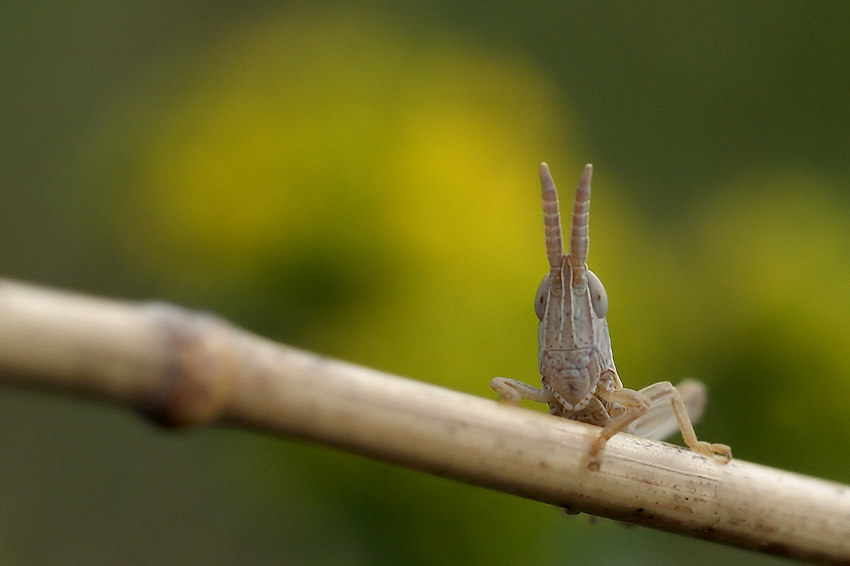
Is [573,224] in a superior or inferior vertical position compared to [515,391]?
superior

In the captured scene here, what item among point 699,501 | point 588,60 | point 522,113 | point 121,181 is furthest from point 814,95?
point 699,501

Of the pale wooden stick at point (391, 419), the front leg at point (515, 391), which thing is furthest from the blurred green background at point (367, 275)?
the pale wooden stick at point (391, 419)

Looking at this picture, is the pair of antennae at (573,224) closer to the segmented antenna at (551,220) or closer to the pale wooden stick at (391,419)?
the segmented antenna at (551,220)

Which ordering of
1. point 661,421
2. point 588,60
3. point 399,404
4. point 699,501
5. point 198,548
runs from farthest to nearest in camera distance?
point 588,60, point 198,548, point 661,421, point 699,501, point 399,404

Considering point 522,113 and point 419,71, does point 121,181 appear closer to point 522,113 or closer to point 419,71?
point 419,71

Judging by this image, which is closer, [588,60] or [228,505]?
[228,505]

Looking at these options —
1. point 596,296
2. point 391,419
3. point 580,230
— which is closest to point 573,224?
point 580,230

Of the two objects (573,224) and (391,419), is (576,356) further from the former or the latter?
(391,419)
